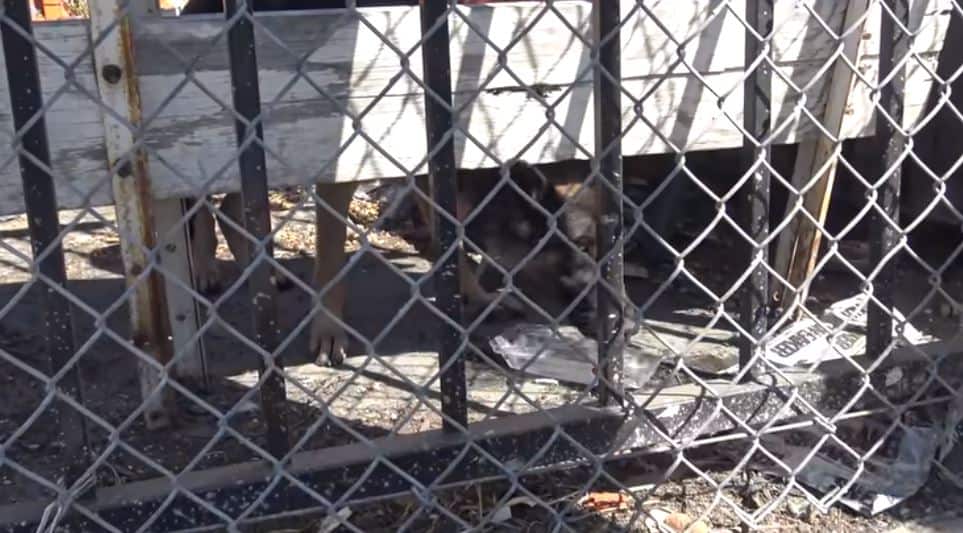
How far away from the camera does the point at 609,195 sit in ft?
6.52

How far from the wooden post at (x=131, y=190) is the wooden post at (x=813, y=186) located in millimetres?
1557

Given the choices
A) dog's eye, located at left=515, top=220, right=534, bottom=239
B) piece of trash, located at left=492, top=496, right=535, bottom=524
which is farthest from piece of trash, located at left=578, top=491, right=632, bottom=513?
dog's eye, located at left=515, top=220, right=534, bottom=239

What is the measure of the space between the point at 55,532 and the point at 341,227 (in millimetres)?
1614

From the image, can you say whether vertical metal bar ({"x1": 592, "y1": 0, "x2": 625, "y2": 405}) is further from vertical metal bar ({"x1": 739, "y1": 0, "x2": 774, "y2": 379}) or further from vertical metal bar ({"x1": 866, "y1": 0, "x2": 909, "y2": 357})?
vertical metal bar ({"x1": 866, "y1": 0, "x2": 909, "y2": 357})

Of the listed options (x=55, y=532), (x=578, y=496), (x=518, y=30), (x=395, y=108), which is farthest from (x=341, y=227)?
(x=55, y=532)

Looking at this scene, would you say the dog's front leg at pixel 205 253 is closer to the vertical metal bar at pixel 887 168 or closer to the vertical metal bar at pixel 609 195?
the vertical metal bar at pixel 609 195

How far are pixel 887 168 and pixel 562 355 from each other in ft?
3.64

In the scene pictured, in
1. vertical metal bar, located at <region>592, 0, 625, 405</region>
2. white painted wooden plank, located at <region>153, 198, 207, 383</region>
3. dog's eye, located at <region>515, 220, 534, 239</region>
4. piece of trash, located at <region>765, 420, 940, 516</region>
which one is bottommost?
piece of trash, located at <region>765, 420, 940, 516</region>

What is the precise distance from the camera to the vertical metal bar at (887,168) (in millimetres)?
2113

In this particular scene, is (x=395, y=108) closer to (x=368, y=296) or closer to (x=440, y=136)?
(x=440, y=136)

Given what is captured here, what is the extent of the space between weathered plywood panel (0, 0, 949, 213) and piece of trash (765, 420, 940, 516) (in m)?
0.73

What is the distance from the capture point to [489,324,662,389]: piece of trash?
110 inches

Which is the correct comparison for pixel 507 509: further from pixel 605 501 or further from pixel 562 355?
pixel 562 355

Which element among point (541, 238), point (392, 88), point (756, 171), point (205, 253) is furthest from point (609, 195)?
point (205, 253)
